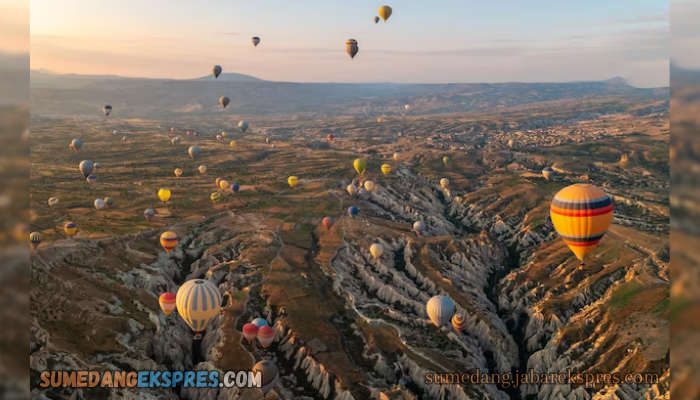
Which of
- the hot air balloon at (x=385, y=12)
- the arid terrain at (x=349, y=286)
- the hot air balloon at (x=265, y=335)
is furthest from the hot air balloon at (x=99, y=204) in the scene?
the hot air balloon at (x=385, y=12)

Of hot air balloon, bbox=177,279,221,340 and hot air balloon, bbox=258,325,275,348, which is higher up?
hot air balloon, bbox=177,279,221,340

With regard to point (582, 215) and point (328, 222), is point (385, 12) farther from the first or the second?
point (582, 215)

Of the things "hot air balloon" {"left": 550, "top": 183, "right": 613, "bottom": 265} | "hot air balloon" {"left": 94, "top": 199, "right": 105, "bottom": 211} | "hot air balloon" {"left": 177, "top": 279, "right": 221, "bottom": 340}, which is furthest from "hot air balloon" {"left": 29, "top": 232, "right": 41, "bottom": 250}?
"hot air balloon" {"left": 550, "top": 183, "right": 613, "bottom": 265}

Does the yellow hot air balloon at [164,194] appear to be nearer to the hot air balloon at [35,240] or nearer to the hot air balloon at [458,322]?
the hot air balloon at [35,240]

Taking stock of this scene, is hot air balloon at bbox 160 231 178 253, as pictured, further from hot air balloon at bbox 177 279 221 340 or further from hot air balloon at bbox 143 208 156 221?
hot air balloon at bbox 177 279 221 340

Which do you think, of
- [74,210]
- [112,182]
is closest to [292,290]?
[74,210]

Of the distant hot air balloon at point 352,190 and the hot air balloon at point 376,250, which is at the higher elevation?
the distant hot air balloon at point 352,190

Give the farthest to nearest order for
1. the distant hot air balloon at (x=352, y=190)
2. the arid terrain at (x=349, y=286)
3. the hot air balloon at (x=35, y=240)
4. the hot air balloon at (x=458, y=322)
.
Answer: the distant hot air balloon at (x=352, y=190)
the hot air balloon at (x=35, y=240)
the hot air balloon at (x=458, y=322)
the arid terrain at (x=349, y=286)
